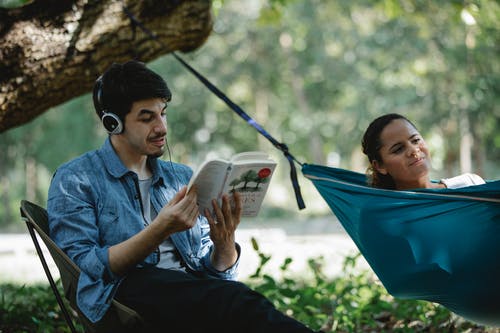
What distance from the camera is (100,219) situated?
2.19 metres

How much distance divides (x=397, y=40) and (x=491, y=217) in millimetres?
15122

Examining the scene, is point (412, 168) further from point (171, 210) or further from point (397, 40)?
point (397, 40)

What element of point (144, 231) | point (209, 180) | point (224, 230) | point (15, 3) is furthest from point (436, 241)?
point (15, 3)

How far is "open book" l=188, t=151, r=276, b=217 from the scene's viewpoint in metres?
2.00

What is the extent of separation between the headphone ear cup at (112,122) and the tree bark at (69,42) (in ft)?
3.90

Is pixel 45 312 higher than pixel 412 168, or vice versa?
pixel 412 168

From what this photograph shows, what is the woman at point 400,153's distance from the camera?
2.77 m

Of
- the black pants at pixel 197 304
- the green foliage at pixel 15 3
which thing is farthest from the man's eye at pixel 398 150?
the green foliage at pixel 15 3

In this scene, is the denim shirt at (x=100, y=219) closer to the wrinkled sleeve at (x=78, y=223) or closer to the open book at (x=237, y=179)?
the wrinkled sleeve at (x=78, y=223)

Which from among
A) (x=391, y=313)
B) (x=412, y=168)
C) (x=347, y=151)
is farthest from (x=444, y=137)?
(x=412, y=168)

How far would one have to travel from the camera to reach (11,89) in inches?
127

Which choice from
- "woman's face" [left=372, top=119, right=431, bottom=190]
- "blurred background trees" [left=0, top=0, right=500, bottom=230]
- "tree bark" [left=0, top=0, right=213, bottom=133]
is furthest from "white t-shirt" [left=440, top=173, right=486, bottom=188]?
"blurred background trees" [left=0, top=0, right=500, bottom=230]

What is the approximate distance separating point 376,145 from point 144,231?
50.9 inches

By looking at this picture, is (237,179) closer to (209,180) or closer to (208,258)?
(209,180)
